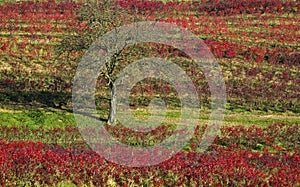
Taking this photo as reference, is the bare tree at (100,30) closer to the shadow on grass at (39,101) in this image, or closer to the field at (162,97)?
the field at (162,97)

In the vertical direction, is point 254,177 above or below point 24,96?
above

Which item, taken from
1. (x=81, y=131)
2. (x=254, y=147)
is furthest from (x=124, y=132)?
(x=254, y=147)

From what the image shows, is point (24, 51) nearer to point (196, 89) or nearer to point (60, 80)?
point (60, 80)

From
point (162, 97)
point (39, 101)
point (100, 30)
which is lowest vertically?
point (39, 101)

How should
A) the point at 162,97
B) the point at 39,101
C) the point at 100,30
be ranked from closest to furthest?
1. the point at 100,30
2. the point at 39,101
3. the point at 162,97

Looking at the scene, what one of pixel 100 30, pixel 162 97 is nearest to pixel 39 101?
pixel 100 30

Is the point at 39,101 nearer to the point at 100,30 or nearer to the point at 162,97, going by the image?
the point at 100,30

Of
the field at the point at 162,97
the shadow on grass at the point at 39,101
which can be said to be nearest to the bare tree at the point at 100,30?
the field at the point at 162,97

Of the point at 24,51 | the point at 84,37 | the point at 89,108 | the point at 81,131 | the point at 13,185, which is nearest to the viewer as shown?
the point at 13,185

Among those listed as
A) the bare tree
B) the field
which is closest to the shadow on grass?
the field
